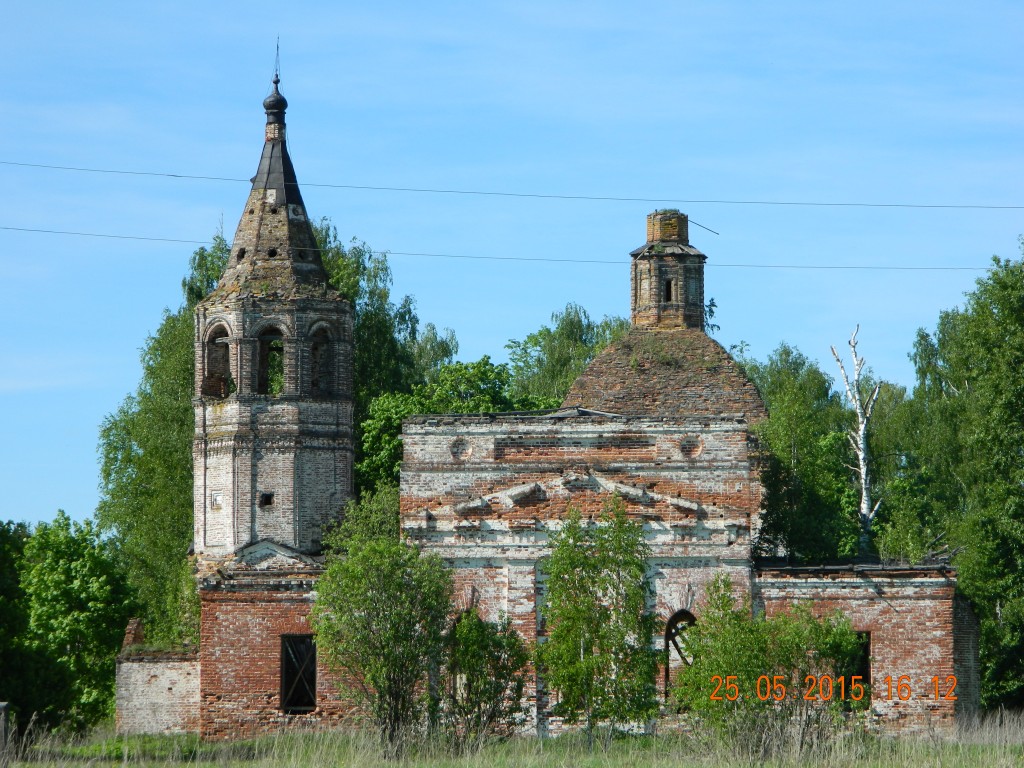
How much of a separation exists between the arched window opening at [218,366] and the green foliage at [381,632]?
11.2 m

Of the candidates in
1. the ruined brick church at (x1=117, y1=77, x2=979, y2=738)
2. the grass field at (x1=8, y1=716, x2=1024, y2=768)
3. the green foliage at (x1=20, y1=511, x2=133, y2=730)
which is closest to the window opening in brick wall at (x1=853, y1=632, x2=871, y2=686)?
the ruined brick church at (x1=117, y1=77, x2=979, y2=738)

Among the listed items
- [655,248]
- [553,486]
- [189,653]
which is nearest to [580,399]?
[655,248]

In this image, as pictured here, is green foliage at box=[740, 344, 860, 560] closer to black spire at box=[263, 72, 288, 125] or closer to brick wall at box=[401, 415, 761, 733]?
brick wall at box=[401, 415, 761, 733]

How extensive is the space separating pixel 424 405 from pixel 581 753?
1883cm

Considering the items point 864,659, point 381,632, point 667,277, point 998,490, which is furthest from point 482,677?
point 667,277

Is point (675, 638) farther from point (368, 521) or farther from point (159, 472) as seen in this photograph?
point (159, 472)

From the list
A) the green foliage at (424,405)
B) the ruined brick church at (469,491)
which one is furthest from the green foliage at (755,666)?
the green foliage at (424,405)

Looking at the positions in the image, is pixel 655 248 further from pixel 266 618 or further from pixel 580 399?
pixel 266 618

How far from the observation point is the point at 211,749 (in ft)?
95.5

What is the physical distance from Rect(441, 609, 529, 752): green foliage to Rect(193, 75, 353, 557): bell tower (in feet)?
31.4

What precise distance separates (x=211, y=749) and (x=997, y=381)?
17.7 meters

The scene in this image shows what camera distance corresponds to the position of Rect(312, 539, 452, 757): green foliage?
28.5 meters

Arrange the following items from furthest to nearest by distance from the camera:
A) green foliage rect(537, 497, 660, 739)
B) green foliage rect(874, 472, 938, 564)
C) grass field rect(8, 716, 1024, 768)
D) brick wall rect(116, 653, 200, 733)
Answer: green foliage rect(874, 472, 938, 564) < brick wall rect(116, 653, 200, 733) < green foliage rect(537, 497, 660, 739) < grass field rect(8, 716, 1024, 768)

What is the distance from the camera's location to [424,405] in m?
44.8
